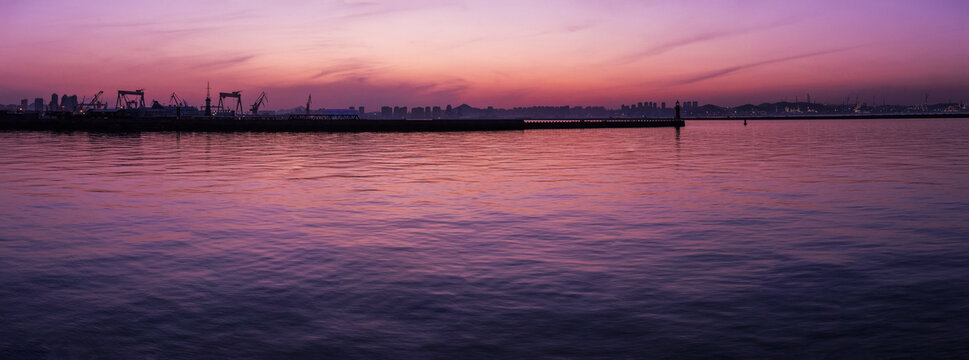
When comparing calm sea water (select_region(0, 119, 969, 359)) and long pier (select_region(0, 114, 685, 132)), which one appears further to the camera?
long pier (select_region(0, 114, 685, 132))

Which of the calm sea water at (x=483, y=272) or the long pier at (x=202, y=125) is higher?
the long pier at (x=202, y=125)

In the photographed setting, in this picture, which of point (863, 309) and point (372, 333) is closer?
point (372, 333)

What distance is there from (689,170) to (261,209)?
2333 centimetres

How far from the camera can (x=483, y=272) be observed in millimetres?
12367

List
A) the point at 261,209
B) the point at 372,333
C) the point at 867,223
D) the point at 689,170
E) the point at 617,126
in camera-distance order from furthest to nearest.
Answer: the point at 617,126, the point at 689,170, the point at 261,209, the point at 867,223, the point at 372,333

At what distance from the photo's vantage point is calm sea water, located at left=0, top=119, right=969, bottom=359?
27.6 ft

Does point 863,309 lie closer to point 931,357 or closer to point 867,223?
point 931,357

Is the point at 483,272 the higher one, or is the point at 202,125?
the point at 202,125

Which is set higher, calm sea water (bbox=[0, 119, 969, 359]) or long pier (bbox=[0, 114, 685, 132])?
long pier (bbox=[0, 114, 685, 132])

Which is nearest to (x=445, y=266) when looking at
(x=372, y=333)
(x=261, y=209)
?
(x=372, y=333)

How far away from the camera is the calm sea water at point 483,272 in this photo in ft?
27.6

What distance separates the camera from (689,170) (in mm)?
37531

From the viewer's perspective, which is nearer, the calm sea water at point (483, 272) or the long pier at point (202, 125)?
the calm sea water at point (483, 272)

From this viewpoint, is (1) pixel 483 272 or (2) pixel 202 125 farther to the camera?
(2) pixel 202 125
